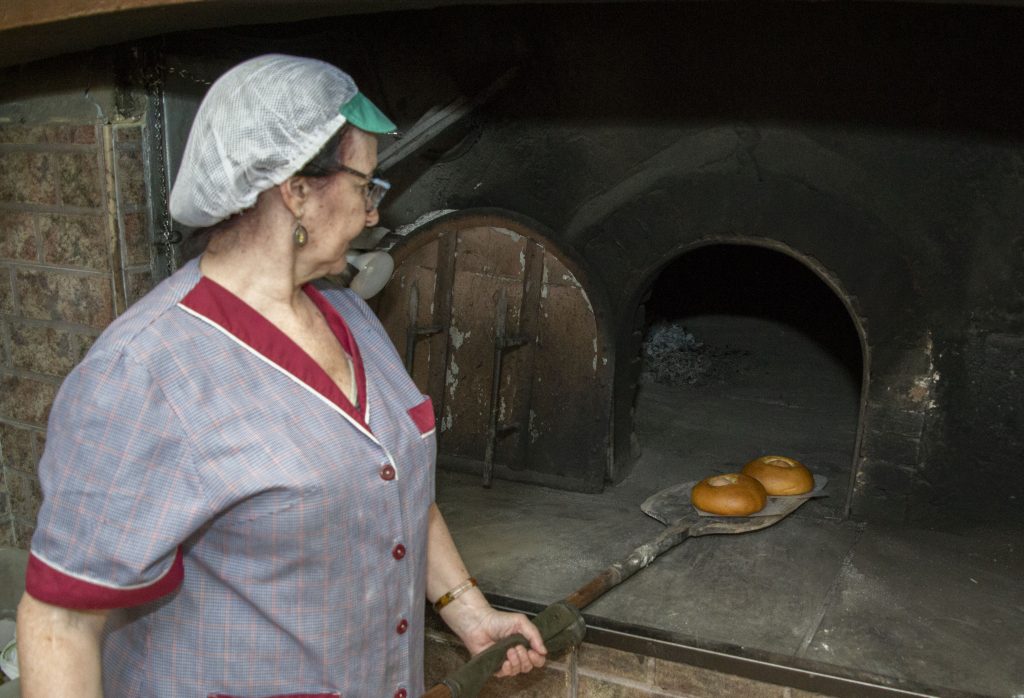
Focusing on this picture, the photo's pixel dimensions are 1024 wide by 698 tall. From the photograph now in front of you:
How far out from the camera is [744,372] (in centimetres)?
418

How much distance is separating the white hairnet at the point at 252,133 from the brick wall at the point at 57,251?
127cm

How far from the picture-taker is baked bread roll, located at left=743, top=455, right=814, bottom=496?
2.70 metres

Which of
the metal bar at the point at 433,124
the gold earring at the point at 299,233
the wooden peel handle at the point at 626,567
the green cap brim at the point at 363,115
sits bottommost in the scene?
the wooden peel handle at the point at 626,567

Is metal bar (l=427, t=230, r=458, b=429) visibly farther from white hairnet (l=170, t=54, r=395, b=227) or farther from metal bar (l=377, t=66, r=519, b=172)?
white hairnet (l=170, t=54, r=395, b=227)

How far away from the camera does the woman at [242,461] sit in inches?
43.4

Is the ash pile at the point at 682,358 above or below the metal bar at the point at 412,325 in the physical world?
below

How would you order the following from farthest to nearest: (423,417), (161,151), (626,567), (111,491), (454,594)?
(161,151)
(626,567)
(454,594)
(423,417)
(111,491)

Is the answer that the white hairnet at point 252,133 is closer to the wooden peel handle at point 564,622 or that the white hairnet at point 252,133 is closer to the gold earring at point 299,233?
the gold earring at point 299,233

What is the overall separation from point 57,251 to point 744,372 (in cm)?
274

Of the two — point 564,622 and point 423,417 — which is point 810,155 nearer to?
point 564,622

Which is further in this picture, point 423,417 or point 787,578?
point 787,578

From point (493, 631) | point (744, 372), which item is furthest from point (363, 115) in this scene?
point (744, 372)

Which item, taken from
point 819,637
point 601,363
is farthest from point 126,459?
point 601,363

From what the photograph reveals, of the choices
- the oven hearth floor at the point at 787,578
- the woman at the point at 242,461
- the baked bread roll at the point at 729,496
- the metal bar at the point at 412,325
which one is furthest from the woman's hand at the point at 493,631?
the metal bar at the point at 412,325
